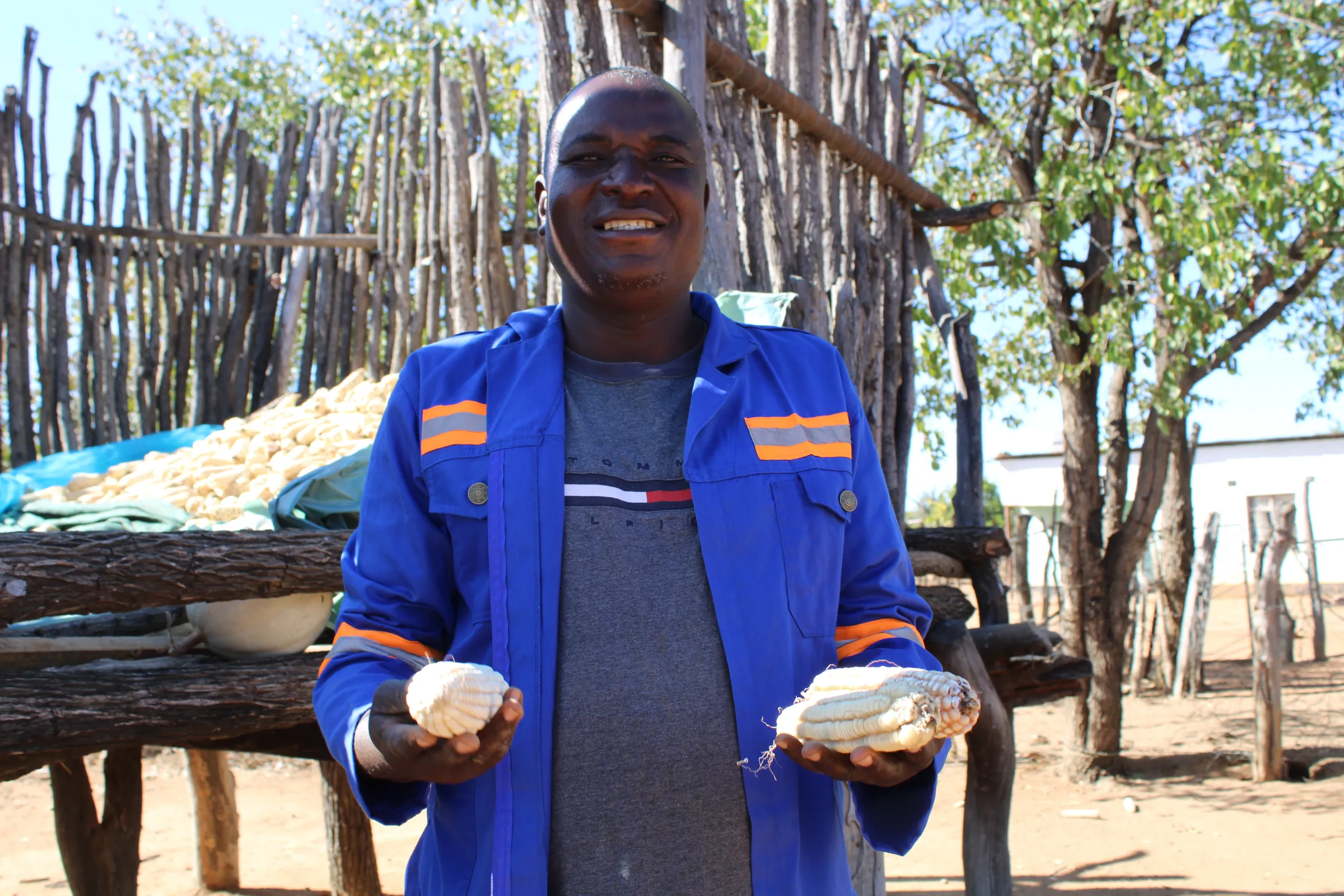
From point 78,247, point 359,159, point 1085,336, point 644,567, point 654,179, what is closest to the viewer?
point 644,567

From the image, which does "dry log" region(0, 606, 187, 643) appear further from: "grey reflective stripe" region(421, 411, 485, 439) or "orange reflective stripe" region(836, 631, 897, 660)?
"orange reflective stripe" region(836, 631, 897, 660)

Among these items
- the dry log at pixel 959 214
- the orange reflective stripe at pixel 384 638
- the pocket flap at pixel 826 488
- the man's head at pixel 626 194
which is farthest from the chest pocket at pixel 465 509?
the dry log at pixel 959 214

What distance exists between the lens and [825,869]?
161 cm

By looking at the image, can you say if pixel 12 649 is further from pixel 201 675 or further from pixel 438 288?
pixel 438 288

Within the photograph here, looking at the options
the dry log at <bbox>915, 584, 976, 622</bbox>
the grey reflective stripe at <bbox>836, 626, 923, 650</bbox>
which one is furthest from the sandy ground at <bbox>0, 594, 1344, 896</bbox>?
the grey reflective stripe at <bbox>836, 626, 923, 650</bbox>

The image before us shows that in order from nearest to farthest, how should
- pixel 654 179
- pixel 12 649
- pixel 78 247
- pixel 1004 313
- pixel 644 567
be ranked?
1. pixel 644 567
2. pixel 654 179
3. pixel 12 649
4. pixel 78 247
5. pixel 1004 313

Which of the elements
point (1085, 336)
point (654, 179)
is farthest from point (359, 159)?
point (654, 179)

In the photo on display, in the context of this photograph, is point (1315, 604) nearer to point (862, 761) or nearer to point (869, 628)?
point (869, 628)

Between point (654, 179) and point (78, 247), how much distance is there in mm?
4875

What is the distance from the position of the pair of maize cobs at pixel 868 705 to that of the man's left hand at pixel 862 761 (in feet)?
0.04

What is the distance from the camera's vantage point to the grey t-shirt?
149 cm

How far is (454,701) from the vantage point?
1.27 metres

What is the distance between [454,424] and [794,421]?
0.53 m

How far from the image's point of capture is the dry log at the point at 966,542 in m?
4.61
